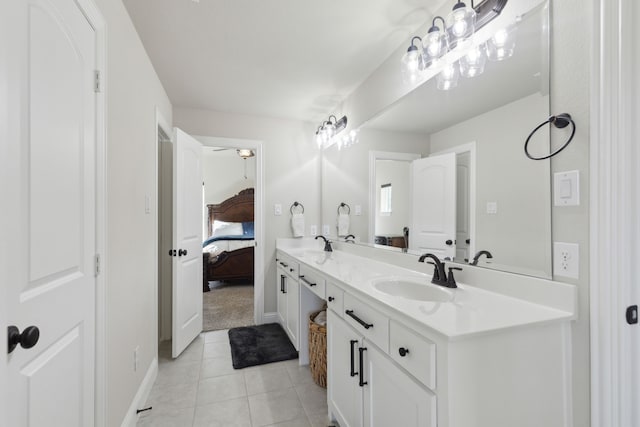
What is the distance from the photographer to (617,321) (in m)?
0.90

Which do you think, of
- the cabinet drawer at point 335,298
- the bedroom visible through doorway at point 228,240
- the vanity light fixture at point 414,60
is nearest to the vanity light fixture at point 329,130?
the bedroom visible through doorway at point 228,240

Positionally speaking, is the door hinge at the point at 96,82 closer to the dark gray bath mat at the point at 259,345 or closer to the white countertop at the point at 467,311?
the white countertop at the point at 467,311

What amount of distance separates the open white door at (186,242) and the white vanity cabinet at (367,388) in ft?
5.03

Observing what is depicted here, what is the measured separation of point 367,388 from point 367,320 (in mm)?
298

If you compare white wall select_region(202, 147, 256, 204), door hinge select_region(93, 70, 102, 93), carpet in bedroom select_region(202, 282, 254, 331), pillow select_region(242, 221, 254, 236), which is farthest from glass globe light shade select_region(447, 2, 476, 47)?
white wall select_region(202, 147, 256, 204)

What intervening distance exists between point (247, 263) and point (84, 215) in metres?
3.73

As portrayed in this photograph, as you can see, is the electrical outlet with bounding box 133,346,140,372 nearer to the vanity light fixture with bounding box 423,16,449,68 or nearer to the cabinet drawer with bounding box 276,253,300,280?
the cabinet drawer with bounding box 276,253,300,280

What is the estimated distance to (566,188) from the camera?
102 cm

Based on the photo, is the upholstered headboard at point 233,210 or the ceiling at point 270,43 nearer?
the ceiling at point 270,43

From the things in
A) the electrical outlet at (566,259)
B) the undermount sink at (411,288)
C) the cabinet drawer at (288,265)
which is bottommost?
the cabinet drawer at (288,265)

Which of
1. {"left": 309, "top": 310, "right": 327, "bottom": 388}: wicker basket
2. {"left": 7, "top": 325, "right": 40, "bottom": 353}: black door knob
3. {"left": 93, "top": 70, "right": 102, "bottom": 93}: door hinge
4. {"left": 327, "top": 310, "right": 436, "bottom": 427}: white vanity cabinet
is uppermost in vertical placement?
{"left": 93, "top": 70, "right": 102, "bottom": 93}: door hinge

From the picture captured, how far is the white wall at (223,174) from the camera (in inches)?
247

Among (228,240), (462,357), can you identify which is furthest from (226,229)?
(462,357)

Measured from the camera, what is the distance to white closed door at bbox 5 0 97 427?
764 mm
